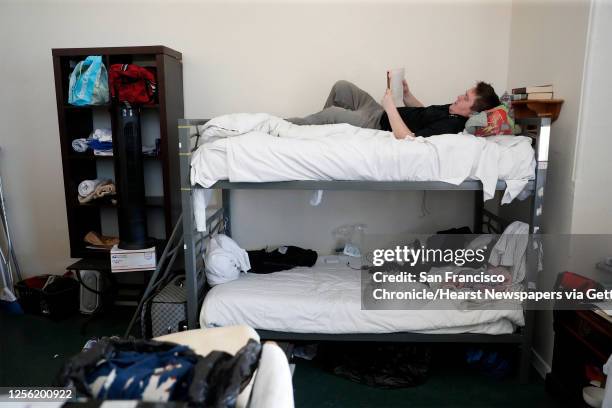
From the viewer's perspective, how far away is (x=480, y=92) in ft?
8.21

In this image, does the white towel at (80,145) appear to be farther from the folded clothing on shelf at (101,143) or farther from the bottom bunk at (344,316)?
the bottom bunk at (344,316)

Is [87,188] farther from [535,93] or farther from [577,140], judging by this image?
[577,140]

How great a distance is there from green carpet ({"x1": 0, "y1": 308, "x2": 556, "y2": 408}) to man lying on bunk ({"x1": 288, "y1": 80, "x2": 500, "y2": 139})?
134cm

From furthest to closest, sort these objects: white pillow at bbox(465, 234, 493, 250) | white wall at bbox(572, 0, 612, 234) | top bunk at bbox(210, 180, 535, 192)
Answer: white pillow at bbox(465, 234, 493, 250), top bunk at bbox(210, 180, 535, 192), white wall at bbox(572, 0, 612, 234)

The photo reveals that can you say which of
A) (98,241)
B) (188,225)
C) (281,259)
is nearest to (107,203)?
(98,241)

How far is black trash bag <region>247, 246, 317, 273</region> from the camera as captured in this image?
2.88 m

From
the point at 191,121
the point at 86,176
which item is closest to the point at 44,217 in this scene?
the point at 86,176

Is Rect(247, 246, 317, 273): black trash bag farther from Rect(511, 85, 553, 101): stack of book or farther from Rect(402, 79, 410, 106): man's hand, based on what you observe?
Rect(511, 85, 553, 101): stack of book

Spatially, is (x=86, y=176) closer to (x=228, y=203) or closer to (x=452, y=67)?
(x=228, y=203)

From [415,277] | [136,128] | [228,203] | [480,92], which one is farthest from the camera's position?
[228,203]

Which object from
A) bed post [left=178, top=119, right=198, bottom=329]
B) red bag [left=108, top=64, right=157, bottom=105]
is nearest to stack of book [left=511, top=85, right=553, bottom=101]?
bed post [left=178, top=119, right=198, bottom=329]

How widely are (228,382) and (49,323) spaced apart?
9.06 feet

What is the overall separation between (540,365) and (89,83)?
3203 millimetres

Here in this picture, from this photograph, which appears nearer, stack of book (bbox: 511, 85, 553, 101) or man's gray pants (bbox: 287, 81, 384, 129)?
stack of book (bbox: 511, 85, 553, 101)
